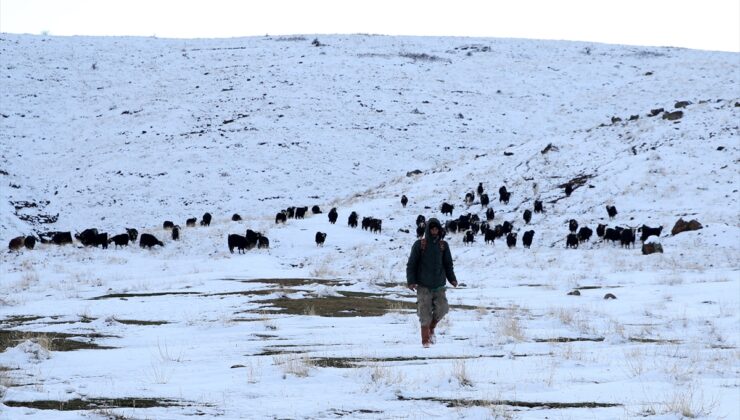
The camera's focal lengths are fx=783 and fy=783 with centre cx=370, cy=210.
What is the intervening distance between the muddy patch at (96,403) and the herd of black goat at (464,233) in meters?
19.1

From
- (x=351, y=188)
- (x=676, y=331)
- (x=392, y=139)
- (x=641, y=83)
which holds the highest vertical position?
(x=641, y=83)

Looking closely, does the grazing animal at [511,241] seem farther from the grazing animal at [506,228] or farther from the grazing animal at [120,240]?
the grazing animal at [120,240]

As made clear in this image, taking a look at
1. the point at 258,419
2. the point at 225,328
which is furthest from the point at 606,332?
the point at 258,419

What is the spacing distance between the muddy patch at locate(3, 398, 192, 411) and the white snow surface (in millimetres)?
64

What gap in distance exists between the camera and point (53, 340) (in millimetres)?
10398

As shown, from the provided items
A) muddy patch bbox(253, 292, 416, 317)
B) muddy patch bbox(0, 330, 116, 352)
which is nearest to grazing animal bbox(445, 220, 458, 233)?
muddy patch bbox(253, 292, 416, 317)

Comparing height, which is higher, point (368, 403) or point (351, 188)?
point (351, 188)

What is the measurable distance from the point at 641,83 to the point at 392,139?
77.6ft

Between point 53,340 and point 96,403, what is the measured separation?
439 centimetres

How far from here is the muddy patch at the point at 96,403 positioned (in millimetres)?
6230

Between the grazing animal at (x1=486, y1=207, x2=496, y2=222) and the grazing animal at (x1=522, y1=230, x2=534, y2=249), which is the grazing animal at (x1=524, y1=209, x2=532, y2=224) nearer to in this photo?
the grazing animal at (x1=486, y1=207, x2=496, y2=222)

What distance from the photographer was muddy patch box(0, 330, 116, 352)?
31.7 feet

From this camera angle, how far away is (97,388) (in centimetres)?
703

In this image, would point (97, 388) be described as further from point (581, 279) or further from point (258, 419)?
point (581, 279)
